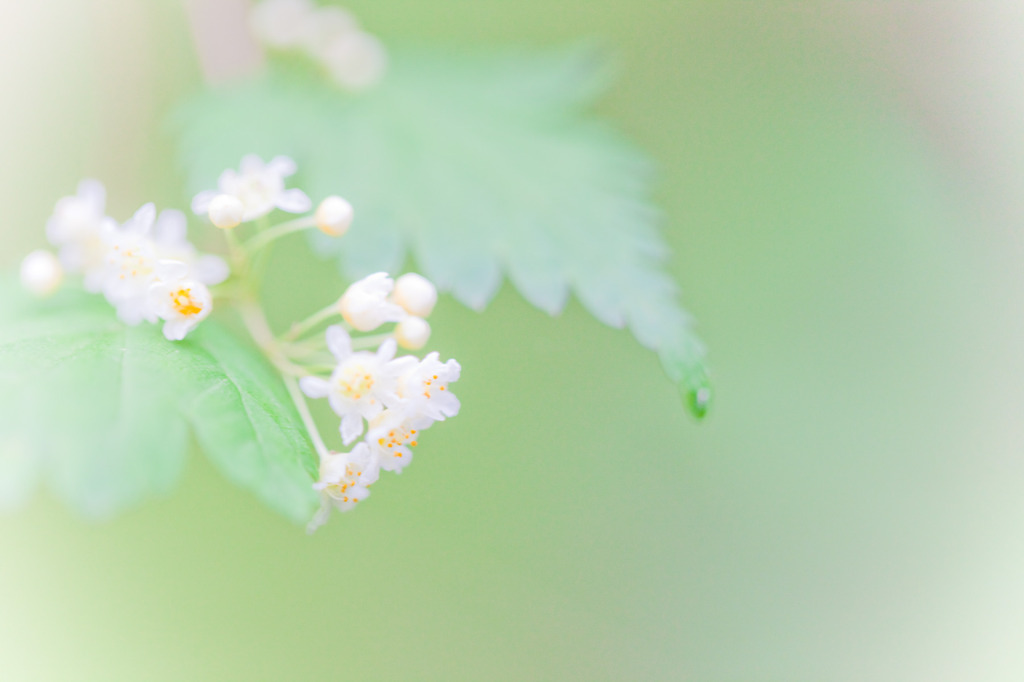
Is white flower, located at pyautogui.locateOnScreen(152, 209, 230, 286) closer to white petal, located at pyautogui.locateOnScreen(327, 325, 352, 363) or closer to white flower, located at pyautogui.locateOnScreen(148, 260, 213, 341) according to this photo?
white flower, located at pyautogui.locateOnScreen(148, 260, 213, 341)

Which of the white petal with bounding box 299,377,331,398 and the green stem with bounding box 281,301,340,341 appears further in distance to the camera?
the green stem with bounding box 281,301,340,341

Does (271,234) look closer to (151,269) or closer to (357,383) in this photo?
(151,269)

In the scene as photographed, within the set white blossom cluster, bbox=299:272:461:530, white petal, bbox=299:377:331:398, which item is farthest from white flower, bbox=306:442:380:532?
white petal, bbox=299:377:331:398

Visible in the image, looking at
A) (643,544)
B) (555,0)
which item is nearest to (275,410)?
(643,544)

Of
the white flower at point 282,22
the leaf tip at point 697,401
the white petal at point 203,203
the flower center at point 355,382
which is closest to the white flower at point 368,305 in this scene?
the flower center at point 355,382

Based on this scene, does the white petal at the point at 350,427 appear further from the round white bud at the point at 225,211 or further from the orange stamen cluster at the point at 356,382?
the round white bud at the point at 225,211

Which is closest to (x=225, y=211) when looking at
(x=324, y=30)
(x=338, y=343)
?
(x=338, y=343)

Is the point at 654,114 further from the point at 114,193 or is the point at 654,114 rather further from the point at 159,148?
the point at 114,193

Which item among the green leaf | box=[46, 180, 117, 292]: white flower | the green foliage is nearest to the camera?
the green foliage
